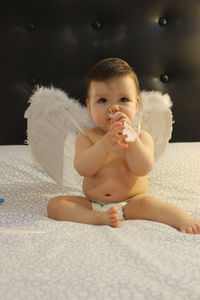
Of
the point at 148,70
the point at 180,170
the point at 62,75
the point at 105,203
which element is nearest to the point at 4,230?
the point at 105,203

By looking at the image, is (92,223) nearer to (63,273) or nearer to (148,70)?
(63,273)

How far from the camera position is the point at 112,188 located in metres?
1.20

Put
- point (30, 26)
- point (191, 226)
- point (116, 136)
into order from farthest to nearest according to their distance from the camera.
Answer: point (30, 26)
point (116, 136)
point (191, 226)

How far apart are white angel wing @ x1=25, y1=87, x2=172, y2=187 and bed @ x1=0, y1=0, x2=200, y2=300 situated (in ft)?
0.16

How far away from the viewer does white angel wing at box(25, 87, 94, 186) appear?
1387 mm

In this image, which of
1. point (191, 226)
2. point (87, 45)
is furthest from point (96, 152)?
point (87, 45)

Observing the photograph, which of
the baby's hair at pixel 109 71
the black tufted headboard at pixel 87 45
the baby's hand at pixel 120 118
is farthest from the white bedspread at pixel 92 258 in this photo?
the black tufted headboard at pixel 87 45

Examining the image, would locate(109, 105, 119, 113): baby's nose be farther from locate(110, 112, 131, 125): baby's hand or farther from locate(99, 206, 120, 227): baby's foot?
locate(99, 206, 120, 227): baby's foot

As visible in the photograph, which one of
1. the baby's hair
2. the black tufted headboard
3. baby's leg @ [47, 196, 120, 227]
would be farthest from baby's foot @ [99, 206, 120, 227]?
the black tufted headboard

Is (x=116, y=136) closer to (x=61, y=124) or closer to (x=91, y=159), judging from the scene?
(x=91, y=159)

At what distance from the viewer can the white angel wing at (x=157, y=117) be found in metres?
1.43

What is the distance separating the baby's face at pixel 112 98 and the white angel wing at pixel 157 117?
215 millimetres

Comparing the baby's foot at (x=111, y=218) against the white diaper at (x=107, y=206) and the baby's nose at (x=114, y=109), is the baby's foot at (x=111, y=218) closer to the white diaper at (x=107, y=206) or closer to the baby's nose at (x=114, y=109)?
the white diaper at (x=107, y=206)

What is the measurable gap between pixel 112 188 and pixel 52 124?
1.17ft
